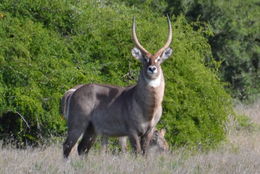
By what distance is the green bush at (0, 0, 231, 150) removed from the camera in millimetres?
13891

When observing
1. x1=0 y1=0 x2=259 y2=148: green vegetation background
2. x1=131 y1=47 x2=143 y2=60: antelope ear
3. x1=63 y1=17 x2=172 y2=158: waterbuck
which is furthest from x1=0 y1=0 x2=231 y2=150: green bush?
x1=131 y1=47 x2=143 y2=60: antelope ear

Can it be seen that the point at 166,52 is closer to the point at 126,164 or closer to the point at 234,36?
the point at 126,164

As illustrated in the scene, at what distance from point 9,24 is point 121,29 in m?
2.21

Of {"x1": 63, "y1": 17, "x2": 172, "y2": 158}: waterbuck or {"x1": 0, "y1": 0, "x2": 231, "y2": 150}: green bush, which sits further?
{"x1": 0, "y1": 0, "x2": 231, "y2": 150}: green bush

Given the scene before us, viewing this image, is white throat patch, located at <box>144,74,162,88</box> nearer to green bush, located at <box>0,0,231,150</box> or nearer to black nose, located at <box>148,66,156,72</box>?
black nose, located at <box>148,66,156,72</box>

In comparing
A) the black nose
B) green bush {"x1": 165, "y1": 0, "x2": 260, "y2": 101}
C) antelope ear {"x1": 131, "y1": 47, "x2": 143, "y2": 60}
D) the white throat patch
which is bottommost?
green bush {"x1": 165, "y1": 0, "x2": 260, "y2": 101}

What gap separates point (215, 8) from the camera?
79.1 ft

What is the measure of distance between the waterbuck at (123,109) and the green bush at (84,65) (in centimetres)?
196

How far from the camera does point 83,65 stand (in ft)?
48.0

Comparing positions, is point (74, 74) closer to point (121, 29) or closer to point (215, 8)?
point (121, 29)

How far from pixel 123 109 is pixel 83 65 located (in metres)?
2.86

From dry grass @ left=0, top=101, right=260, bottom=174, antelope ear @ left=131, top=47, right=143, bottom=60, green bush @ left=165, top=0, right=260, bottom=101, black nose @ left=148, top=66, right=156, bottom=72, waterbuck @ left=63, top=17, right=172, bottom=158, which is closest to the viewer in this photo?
dry grass @ left=0, top=101, right=260, bottom=174

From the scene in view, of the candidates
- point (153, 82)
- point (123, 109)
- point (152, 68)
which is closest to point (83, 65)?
point (123, 109)

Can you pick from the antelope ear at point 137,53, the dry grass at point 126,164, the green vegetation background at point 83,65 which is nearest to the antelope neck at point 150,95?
the antelope ear at point 137,53
